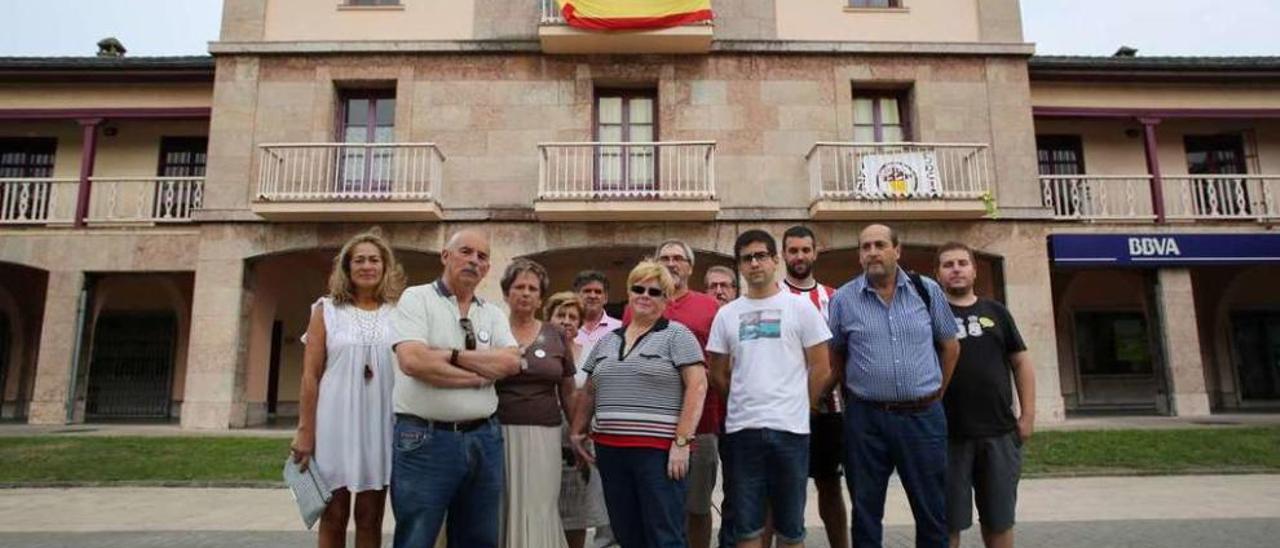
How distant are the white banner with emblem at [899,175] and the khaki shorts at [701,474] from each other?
10.1 metres

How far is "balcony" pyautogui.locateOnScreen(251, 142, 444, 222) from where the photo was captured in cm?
1330

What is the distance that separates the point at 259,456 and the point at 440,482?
7604 mm

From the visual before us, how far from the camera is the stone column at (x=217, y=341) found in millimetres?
13359

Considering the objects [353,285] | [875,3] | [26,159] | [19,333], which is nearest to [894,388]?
[353,285]

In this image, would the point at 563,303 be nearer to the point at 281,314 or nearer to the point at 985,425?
the point at 985,425

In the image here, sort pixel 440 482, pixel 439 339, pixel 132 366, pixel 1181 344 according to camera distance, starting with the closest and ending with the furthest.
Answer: pixel 440 482
pixel 439 339
pixel 1181 344
pixel 132 366

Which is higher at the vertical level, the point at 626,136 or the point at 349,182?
→ the point at 626,136

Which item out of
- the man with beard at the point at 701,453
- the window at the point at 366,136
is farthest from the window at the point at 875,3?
the man with beard at the point at 701,453

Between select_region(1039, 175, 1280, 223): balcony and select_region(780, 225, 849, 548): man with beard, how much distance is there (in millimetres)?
12565

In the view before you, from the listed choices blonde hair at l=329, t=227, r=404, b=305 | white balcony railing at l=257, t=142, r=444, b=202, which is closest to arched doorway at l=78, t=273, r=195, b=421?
white balcony railing at l=257, t=142, r=444, b=202

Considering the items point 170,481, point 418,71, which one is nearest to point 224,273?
point 418,71

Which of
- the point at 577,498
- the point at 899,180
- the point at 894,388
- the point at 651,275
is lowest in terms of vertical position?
the point at 577,498

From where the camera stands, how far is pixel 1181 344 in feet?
47.1

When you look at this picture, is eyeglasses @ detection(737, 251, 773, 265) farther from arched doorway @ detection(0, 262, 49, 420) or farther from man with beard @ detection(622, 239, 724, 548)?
arched doorway @ detection(0, 262, 49, 420)
